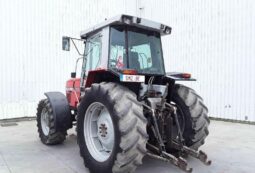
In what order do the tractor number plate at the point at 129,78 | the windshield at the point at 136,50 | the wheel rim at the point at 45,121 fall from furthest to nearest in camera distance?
the wheel rim at the point at 45,121 < the windshield at the point at 136,50 < the tractor number plate at the point at 129,78

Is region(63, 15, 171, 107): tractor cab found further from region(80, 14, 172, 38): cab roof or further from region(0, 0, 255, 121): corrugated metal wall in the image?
region(0, 0, 255, 121): corrugated metal wall

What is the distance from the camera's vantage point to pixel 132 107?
10.8 feet

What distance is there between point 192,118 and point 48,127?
2.94 metres

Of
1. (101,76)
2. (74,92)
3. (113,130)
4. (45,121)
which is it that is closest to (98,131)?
(113,130)

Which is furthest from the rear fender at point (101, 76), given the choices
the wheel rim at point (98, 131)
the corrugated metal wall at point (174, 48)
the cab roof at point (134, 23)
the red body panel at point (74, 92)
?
the corrugated metal wall at point (174, 48)

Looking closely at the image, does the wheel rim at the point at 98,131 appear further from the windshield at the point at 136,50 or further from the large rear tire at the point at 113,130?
the windshield at the point at 136,50

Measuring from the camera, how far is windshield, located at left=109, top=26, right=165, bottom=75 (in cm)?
409

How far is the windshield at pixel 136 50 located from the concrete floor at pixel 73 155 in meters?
1.55

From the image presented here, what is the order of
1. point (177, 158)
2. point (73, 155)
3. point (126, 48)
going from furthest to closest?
point (73, 155) < point (126, 48) < point (177, 158)

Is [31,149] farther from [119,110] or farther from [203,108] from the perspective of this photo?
[203,108]

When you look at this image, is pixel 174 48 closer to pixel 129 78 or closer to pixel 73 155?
pixel 73 155

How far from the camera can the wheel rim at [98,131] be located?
3.75 m

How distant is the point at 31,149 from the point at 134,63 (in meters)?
2.72

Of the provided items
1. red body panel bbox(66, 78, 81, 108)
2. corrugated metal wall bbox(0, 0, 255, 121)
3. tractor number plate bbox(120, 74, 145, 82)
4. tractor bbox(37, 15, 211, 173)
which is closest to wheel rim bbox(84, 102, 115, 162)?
tractor bbox(37, 15, 211, 173)
